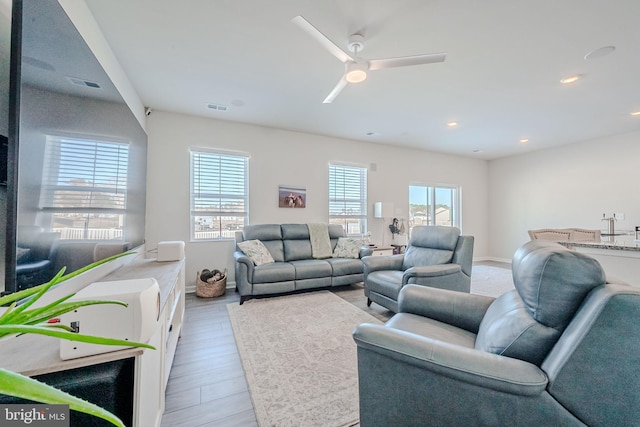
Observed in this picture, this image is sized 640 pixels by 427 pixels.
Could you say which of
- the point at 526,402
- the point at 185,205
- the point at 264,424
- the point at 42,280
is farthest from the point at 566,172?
the point at 42,280

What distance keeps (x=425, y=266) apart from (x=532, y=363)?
1797 mm

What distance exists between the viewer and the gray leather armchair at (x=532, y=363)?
812 millimetres

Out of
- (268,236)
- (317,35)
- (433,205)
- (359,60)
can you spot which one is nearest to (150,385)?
(317,35)

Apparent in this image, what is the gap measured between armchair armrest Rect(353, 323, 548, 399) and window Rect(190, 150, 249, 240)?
3536 mm

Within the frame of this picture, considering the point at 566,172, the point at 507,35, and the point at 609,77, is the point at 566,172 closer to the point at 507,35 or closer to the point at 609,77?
the point at 609,77

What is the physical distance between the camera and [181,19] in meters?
2.04

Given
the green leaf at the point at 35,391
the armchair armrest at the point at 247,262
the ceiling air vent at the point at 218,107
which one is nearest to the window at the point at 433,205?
the armchair armrest at the point at 247,262

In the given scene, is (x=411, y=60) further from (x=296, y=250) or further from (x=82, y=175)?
(x=296, y=250)

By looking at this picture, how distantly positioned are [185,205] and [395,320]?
11.5 ft

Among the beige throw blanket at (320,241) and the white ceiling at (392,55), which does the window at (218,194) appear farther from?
the beige throw blanket at (320,241)

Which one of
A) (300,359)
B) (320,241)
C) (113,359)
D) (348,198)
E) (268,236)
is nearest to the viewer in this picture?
(113,359)

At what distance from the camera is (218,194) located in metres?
4.16

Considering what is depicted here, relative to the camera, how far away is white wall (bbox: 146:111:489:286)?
3.78 m

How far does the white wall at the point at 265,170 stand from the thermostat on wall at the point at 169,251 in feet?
4.66
